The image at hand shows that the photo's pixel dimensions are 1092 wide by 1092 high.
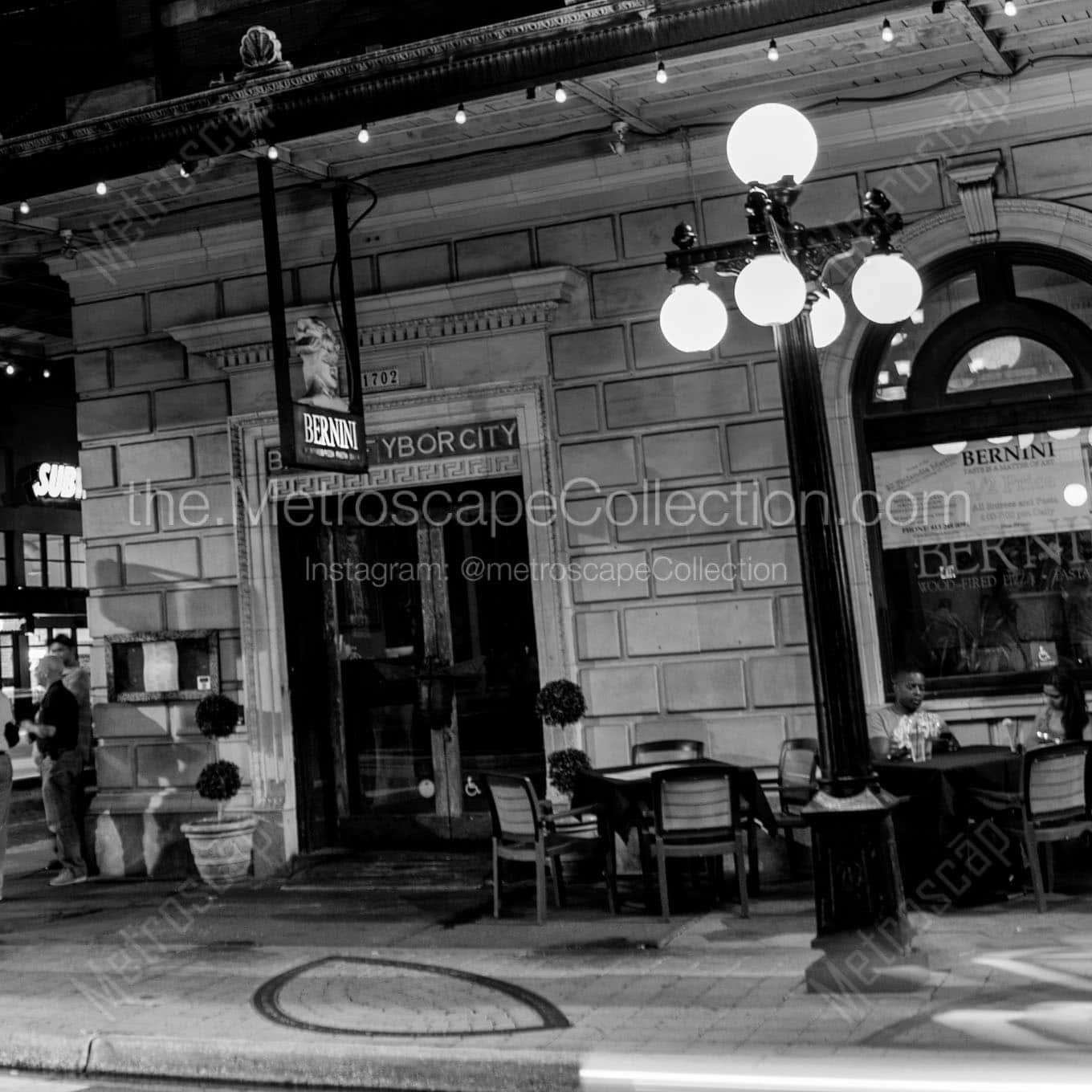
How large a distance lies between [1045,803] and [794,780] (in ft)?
7.22

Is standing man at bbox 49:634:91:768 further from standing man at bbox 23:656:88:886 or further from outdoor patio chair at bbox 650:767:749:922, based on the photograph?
outdoor patio chair at bbox 650:767:749:922

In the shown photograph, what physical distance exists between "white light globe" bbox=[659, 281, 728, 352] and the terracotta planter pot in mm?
6656

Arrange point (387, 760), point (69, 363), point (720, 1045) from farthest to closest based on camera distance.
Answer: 1. point (69, 363)
2. point (387, 760)
3. point (720, 1045)

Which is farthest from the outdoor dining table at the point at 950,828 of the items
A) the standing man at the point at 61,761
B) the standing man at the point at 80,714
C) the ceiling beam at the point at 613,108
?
the standing man at the point at 80,714

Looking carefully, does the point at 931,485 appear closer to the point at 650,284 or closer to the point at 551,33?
the point at 650,284

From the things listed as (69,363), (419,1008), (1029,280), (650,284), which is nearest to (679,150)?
(650,284)

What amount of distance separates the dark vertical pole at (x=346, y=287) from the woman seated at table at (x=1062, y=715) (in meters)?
5.83

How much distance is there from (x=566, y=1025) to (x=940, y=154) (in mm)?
Result: 7282

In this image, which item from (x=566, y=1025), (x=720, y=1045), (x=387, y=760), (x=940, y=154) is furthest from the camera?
(x=387, y=760)

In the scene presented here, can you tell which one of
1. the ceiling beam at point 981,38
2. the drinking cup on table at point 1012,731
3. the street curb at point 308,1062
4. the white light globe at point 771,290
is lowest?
the street curb at point 308,1062

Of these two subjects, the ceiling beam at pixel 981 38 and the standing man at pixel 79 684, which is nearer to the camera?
the ceiling beam at pixel 981 38

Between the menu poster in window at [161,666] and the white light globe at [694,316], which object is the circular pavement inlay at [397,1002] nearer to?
the white light globe at [694,316]

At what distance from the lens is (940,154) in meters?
10.4

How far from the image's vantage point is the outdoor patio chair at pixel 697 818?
8805 millimetres
